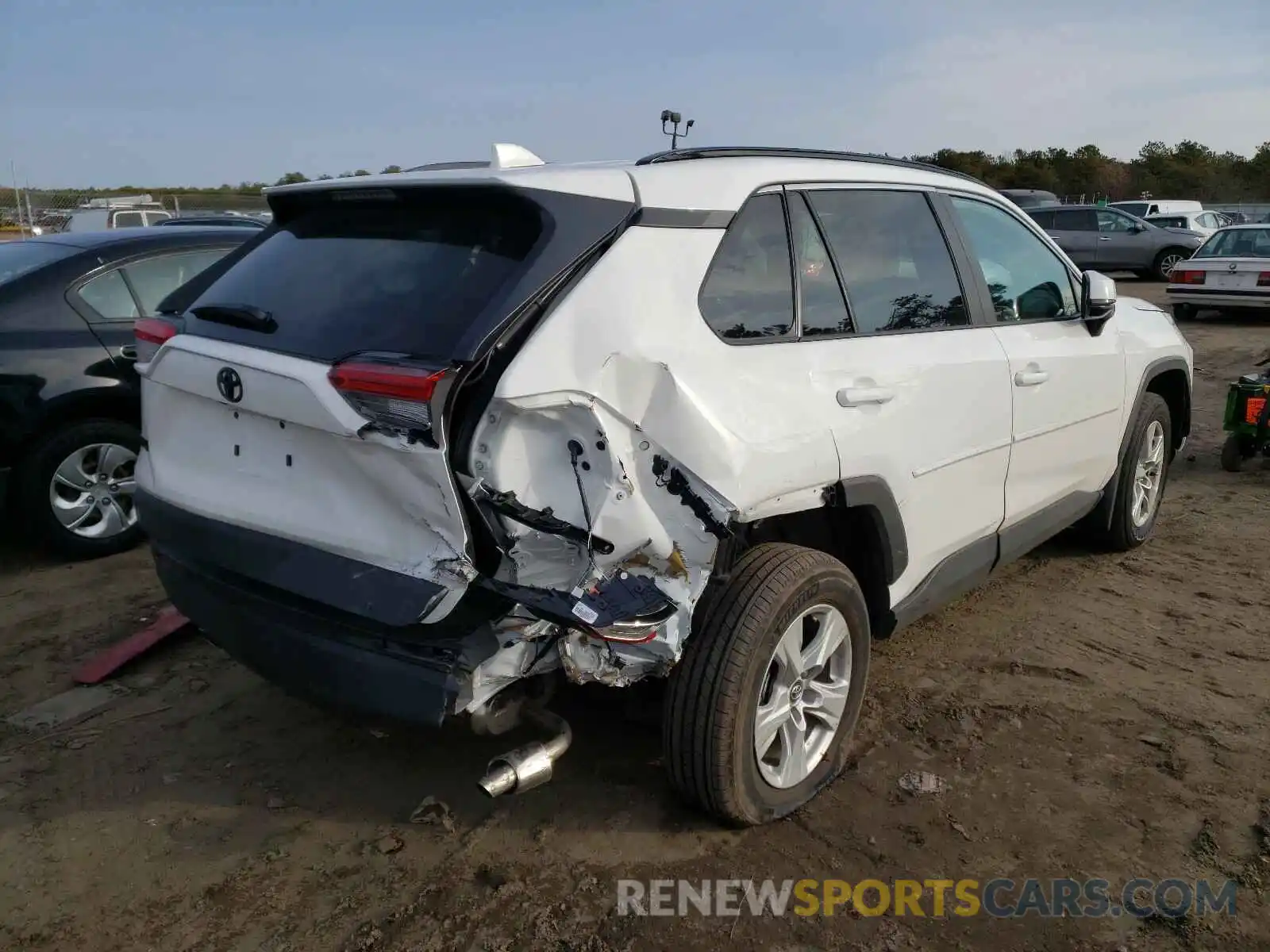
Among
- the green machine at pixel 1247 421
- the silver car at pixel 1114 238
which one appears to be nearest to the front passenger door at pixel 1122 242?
the silver car at pixel 1114 238

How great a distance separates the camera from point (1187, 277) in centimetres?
1466

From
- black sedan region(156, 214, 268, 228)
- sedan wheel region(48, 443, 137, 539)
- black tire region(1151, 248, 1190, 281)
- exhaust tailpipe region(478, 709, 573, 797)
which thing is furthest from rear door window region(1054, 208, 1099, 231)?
exhaust tailpipe region(478, 709, 573, 797)

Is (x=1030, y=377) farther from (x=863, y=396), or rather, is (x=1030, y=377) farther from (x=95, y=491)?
(x=95, y=491)

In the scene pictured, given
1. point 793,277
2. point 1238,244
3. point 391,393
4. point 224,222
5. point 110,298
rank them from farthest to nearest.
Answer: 1. point 1238,244
2. point 224,222
3. point 110,298
4. point 793,277
5. point 391,393

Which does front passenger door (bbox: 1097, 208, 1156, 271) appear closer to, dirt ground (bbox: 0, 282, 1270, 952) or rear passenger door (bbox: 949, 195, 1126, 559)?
rear passenger door (bbox: 949, 195, 1126, 559)

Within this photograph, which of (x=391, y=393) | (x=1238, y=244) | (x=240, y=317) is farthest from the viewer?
(x=1238, y=244)

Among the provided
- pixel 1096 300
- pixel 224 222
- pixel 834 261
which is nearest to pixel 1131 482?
pixel 1096 300

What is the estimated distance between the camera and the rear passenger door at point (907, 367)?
2977 millimetres

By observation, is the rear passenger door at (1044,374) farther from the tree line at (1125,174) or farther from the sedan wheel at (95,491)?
the tree line at (1125,174)

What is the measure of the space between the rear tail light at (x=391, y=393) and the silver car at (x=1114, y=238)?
2080 centimetres

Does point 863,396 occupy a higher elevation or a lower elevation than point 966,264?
lower

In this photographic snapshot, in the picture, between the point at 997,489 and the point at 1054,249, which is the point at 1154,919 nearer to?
the point at 997,489

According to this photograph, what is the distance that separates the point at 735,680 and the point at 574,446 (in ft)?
2.55

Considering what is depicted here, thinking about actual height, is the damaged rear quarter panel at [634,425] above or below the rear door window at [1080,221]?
below
